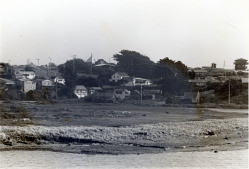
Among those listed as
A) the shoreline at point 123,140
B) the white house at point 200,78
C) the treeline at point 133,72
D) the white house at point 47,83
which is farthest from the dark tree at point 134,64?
the shoreline at point 123,140

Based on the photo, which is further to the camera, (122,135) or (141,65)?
(141,65)

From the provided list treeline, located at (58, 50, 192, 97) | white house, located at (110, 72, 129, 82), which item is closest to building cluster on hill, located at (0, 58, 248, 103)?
white house, located at (110, 72, 129, 82)

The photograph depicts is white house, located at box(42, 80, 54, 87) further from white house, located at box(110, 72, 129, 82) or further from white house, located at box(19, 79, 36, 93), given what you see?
white house, located at box(110, 72, 129, 82)

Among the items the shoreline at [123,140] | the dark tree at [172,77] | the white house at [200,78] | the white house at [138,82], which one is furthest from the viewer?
the white house at [138,82]

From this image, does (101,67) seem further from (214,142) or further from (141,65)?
(214,142)

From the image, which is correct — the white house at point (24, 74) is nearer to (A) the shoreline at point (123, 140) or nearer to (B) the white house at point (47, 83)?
(B) the white house at point (47, 83)

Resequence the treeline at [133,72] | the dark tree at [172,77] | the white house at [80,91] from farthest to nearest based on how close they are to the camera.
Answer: the white house at [80,91], the treeline at [133,72], the dark tree at [172,77]

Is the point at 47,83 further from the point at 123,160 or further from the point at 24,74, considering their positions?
the point at 123,160

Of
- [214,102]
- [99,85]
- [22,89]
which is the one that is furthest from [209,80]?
[22,89]
